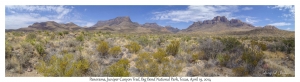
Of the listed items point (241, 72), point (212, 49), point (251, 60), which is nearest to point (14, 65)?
point (241, 72)

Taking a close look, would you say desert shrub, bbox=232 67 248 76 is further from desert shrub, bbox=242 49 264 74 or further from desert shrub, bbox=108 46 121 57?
desert shrub, bbox=108 46 121 57

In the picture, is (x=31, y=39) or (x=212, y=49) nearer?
(x=212, y=49)

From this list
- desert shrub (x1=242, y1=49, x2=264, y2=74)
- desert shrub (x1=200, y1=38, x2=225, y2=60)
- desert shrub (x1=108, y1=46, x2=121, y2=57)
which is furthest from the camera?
desert shrub (x1=108, y1=46, x2=121, y2=57)

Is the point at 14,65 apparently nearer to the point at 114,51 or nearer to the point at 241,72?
the point at 114,51

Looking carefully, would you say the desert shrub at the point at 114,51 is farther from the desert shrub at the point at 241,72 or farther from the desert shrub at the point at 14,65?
the desert shrub at the point at 241,72

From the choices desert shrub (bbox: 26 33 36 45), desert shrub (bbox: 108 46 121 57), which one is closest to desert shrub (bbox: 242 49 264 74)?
desert shrub (bbox: 108 46 121 57)

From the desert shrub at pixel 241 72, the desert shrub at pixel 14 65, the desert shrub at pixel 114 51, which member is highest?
the desert shrub at pixel 114 51

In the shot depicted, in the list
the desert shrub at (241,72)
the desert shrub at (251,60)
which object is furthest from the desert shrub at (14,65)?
the desert shrub at (251,60)

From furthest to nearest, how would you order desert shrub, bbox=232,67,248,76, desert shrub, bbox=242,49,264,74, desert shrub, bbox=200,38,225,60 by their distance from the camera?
desert shrub, bbox=200,38,225,60, desert shrub, bbox=242,49,264,74, desert shrub, bbox=232,67,248,76

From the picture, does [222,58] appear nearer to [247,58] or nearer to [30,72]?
[247,58]

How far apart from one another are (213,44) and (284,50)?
3911 millimetres

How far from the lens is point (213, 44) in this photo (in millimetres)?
7992

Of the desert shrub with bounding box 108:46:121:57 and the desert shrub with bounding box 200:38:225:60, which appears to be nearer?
the desert shrub with bounding box 200:38:225:60
